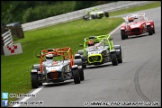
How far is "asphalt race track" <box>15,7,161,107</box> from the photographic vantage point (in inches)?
489

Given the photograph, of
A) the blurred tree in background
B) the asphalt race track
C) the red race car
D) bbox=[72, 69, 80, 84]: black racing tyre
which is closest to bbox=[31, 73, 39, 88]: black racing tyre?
the asphalt race track

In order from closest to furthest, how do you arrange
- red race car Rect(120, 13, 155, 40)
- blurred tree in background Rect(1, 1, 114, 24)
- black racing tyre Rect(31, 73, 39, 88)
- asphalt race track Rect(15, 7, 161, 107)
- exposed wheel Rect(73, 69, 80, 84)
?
asphalt race track Rect(15, 7, 161, 107) → exposed wheel Rect(73, 69, 80, 84) → black racing tyre Rect(31, 73, 39, 88) → red race car Rect(120, 13, 155, 40) → blurred tree in background Rect(1, 1, 114, 24)

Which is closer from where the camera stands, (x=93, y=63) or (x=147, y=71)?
(x=147, y=71)

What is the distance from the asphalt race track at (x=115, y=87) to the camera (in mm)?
12414

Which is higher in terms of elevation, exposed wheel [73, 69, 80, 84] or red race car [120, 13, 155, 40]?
red race car [120, 13, 155, 40]

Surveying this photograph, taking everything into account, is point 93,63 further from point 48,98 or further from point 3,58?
point 3,58

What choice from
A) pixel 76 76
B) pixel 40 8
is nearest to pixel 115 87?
pixel 76 76

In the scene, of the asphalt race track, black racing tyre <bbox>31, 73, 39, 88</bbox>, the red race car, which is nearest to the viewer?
the asphalt race track

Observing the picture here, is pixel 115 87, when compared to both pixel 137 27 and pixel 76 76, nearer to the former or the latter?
pixel 76 76

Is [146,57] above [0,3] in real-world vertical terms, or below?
below

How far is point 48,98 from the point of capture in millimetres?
13906

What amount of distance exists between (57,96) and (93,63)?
673cm

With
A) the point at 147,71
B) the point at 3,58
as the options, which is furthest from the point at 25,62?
the point at 147,71

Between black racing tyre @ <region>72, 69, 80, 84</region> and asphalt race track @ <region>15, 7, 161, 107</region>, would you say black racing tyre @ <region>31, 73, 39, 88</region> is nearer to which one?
asphalt race track @ <region>15, 7, 161, 107</region>
